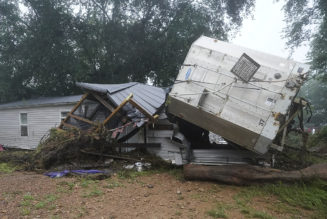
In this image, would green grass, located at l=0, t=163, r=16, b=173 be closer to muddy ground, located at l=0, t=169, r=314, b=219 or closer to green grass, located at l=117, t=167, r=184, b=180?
muddy ground, located at l=0, t=169, r=314, b=219

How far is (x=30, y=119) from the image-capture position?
11859mm

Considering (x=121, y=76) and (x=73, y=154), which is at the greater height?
(x=121, y=76)

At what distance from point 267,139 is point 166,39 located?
1605 cm

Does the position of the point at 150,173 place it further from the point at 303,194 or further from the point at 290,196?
the point at 303,194

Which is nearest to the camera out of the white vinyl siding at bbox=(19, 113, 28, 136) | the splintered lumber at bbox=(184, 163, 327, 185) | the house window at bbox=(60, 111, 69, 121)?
the splintered lumber at bbox=(184, 163, 327, 185)

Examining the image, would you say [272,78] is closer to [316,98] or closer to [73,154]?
[73,154]

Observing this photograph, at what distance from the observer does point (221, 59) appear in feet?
16.1

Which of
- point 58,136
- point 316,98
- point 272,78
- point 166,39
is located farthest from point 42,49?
point 316,98

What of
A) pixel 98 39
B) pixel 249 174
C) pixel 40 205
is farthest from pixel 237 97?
pixel 98 39

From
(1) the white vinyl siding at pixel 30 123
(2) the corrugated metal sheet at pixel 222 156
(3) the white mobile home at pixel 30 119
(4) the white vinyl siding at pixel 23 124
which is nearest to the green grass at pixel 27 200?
(2) the corrugated metal sheet at pixel 222 156

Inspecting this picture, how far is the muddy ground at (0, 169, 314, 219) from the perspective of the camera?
3404 mm

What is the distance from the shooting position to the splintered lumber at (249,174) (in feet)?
14.2

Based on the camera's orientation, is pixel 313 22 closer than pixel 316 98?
Yes

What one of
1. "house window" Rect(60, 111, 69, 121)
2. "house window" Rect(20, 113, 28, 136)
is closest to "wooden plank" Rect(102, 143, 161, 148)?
"house window" Rect(60, 111, 69, 121)
